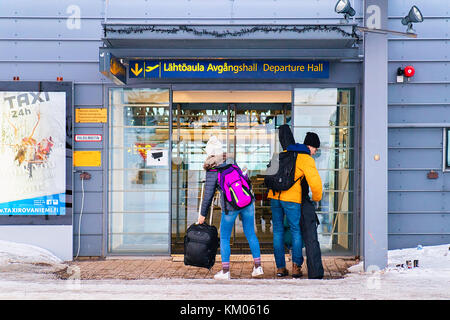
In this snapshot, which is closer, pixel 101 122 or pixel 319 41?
pixel 319 41

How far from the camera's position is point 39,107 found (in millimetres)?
7855

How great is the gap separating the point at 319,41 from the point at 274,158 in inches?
105

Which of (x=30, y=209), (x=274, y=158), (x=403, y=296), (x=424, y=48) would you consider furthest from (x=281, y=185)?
(x=30, y=209)

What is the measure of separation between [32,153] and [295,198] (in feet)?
13.1

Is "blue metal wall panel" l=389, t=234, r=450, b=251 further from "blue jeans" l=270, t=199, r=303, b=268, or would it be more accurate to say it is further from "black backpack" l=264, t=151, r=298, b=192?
"black backpack" l=264, t=151, r=298, b=192

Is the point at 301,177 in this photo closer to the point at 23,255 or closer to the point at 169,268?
the point at 169,268

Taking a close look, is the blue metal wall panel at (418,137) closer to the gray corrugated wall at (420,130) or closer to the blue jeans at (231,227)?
the gray corrugated wall at (420,130)

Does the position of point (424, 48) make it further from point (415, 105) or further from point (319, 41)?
point (319, 41)

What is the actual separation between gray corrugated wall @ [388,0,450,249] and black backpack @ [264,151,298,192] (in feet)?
6.86

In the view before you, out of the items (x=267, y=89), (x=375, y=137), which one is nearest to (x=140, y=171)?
(x=267, y=89)

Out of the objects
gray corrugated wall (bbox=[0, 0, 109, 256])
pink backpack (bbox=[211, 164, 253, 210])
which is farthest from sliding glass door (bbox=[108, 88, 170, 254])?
pink backpack (bbox=[211, 164, 253, 210])

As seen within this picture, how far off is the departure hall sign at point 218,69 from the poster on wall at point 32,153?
1388 mm

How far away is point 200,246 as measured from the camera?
21.2 ft

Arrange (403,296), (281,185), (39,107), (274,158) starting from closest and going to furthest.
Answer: (403,296) < (281,185) < (39,107) < (274,158)
